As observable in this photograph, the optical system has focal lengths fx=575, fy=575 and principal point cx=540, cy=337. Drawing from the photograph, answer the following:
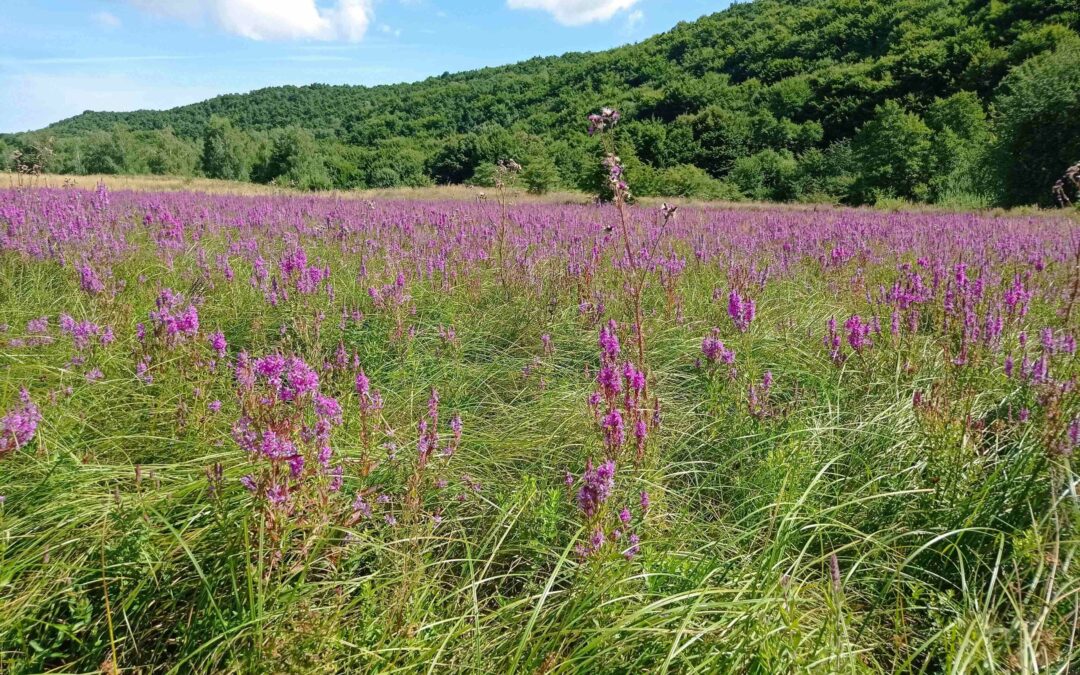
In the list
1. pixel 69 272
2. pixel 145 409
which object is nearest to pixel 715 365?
pixel 145 409

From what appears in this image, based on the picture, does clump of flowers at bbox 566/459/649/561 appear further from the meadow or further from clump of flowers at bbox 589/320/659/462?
clump of flowers at bbox 589/320/659/462

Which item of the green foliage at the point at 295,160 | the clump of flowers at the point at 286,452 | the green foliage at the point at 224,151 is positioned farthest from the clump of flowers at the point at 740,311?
the green foliage at the point at 224,151

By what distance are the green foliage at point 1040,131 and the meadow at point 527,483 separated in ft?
77.8

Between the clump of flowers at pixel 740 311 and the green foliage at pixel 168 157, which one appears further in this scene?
the green foliage at pixel 168 157

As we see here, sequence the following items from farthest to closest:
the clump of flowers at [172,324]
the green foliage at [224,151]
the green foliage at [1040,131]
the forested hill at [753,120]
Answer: the green foliage at [224,151] → the forested hill at [753,120] → the green foliage at [1040,131] → the clump of flowers at [172,324]

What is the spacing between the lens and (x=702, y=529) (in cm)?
191

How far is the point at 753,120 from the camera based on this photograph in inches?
1964

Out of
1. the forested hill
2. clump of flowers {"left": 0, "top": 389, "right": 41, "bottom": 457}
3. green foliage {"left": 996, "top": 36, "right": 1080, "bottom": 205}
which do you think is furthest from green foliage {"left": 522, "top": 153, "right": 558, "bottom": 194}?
clump of flowers {"left": 0, "top": 389, "right": 41, "bottom": 457}

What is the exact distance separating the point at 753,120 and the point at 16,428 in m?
55.6

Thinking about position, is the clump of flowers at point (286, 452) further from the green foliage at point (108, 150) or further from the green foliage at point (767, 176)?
the green foliage at point (108, 150)

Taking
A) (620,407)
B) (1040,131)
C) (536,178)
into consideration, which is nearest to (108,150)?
(536,178)

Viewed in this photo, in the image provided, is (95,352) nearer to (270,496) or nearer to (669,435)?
(270,496)

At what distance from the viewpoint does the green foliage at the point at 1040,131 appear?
70.3 ft

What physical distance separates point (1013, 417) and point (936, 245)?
14.1 ft
